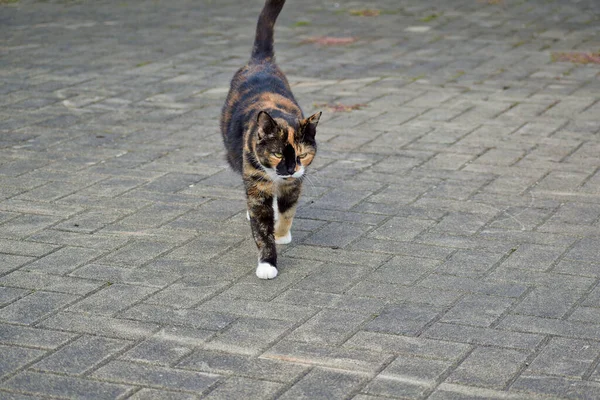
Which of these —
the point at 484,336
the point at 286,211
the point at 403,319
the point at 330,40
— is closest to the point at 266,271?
the point at 286,211

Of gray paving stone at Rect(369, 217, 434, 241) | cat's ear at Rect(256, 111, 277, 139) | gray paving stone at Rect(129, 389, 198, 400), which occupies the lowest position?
gray paving stone at Rect(369, 217, 434, 241)

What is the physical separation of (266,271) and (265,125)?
0.81 meters

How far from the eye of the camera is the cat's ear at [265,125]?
486cm

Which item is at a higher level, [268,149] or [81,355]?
[268,149]

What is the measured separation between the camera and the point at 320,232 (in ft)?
19.1

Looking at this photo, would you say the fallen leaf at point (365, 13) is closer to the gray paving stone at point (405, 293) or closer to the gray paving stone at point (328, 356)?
the gray paving stone at point (405, 293)

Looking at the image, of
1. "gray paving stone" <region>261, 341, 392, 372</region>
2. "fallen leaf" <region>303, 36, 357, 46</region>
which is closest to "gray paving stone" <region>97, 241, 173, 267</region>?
"gray paving stone" <region>261, 341, 392, 372</region>

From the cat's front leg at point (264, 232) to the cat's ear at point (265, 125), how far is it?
0.47 meters

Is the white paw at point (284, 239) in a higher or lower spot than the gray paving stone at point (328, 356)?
lower

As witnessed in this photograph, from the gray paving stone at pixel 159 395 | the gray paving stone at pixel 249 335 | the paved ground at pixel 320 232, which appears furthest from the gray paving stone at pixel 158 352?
the gray paving stone at pixel 159 395

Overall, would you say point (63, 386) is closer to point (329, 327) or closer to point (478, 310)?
point (329, 327)

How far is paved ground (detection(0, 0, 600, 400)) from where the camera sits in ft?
13.5

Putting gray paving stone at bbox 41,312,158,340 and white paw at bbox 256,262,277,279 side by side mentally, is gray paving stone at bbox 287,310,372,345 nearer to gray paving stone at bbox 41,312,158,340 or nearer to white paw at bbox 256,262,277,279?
white paw at bbox 256,262,277,279

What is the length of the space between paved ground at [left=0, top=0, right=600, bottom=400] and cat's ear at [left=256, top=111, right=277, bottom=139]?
82cm
